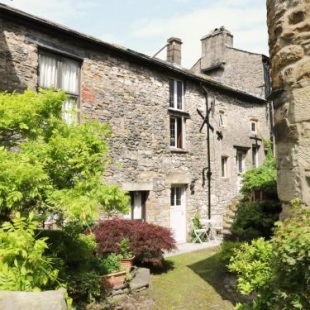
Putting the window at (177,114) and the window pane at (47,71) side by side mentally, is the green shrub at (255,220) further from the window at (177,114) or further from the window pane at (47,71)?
the window pane at (47,71)

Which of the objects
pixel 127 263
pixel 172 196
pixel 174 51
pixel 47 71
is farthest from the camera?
pixel 174 51

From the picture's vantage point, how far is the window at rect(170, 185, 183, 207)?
43.9 ft

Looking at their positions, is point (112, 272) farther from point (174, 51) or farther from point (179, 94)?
point (174, 51)

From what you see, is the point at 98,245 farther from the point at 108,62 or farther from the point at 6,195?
the point at 108,62

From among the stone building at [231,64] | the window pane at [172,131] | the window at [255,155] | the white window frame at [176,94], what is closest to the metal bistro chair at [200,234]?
the window pane at [172,131]

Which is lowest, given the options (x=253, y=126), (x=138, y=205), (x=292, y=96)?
(x=138, y=205)

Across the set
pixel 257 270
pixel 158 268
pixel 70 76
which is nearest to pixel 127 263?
pixel 158 268

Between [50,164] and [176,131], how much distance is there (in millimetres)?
9434

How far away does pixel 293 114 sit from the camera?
3936 mm

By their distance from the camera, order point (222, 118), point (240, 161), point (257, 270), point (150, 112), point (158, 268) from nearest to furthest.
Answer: point (257, 270), point (158, 268), point (150, 112), point (222, 118), point (240, 161)

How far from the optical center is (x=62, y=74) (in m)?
9.93

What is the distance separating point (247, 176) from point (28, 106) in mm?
8980

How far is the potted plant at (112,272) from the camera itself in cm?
697

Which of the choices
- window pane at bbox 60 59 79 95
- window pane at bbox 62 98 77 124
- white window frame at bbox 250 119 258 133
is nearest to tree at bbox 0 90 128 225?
window pane at bbox 62 98 77 124
